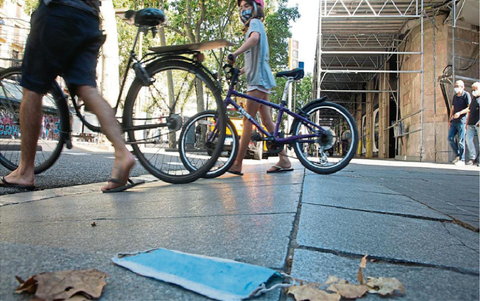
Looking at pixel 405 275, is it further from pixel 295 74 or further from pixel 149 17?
pixel 295 74

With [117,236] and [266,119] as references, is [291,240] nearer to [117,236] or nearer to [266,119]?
[117,236]

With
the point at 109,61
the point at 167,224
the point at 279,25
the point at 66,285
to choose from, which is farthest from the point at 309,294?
the point at 279,25

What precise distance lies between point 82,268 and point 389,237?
3.21ft

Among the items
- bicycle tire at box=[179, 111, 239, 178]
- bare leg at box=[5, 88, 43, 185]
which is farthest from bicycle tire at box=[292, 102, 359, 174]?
bare leg at box=[5, 88, 43, 185]

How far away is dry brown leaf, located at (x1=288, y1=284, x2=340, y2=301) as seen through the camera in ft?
2.50

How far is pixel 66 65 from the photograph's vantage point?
8.19 feet

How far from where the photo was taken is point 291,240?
118 cm

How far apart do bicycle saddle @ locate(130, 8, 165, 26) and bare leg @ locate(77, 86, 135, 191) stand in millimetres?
724

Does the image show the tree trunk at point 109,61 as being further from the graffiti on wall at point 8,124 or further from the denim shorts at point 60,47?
the denim shorts at point 60,47

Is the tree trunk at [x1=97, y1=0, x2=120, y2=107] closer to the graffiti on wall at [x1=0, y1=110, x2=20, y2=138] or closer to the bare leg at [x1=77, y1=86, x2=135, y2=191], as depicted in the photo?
the graffiti on wall at [x1=0, y1=110, x2=20, y2=138]

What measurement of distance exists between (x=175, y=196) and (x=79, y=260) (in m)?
1.33

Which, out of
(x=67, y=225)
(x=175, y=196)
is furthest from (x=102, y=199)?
(x=67, y=225)

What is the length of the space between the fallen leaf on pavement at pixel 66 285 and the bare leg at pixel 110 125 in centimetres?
165

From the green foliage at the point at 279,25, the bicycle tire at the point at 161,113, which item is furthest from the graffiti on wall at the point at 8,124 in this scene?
the green foliage at the point at 279,25
